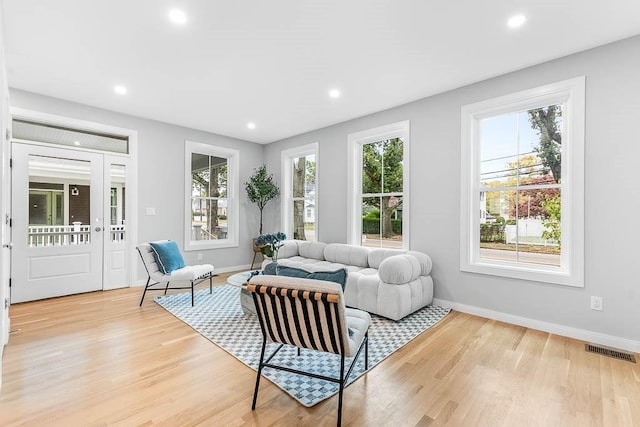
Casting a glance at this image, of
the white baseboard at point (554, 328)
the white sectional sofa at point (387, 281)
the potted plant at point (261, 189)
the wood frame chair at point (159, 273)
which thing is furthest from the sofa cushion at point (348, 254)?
the potted plant at point (261, 189)

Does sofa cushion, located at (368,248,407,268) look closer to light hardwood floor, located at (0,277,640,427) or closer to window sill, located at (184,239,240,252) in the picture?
light hardwood floor, located at (0,277,640,427)

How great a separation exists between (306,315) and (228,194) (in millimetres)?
4784

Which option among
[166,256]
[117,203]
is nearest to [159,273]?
[166,256]

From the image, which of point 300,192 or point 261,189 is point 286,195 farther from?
point 261,189

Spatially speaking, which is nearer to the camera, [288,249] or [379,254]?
[379,254]

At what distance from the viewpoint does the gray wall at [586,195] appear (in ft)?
8.52

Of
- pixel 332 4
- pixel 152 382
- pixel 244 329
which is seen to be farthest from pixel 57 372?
pixel 332 4

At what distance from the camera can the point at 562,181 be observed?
2963 millimetres

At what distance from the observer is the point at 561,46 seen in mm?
2729

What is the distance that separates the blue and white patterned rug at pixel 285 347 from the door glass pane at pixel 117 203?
4.25 ft

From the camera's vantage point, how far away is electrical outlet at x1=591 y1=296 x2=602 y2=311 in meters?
2.71

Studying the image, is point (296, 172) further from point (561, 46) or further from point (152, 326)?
point (561, 46)

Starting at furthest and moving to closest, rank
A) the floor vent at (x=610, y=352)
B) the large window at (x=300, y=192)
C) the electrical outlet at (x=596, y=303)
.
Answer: the large window at (x=300, y=192), the electrical outlet at (x=596, y=303), the floor vent at (x=610, y=352)

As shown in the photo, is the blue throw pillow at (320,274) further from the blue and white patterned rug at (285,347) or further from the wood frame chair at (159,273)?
the wood frame chair at (159,273)
